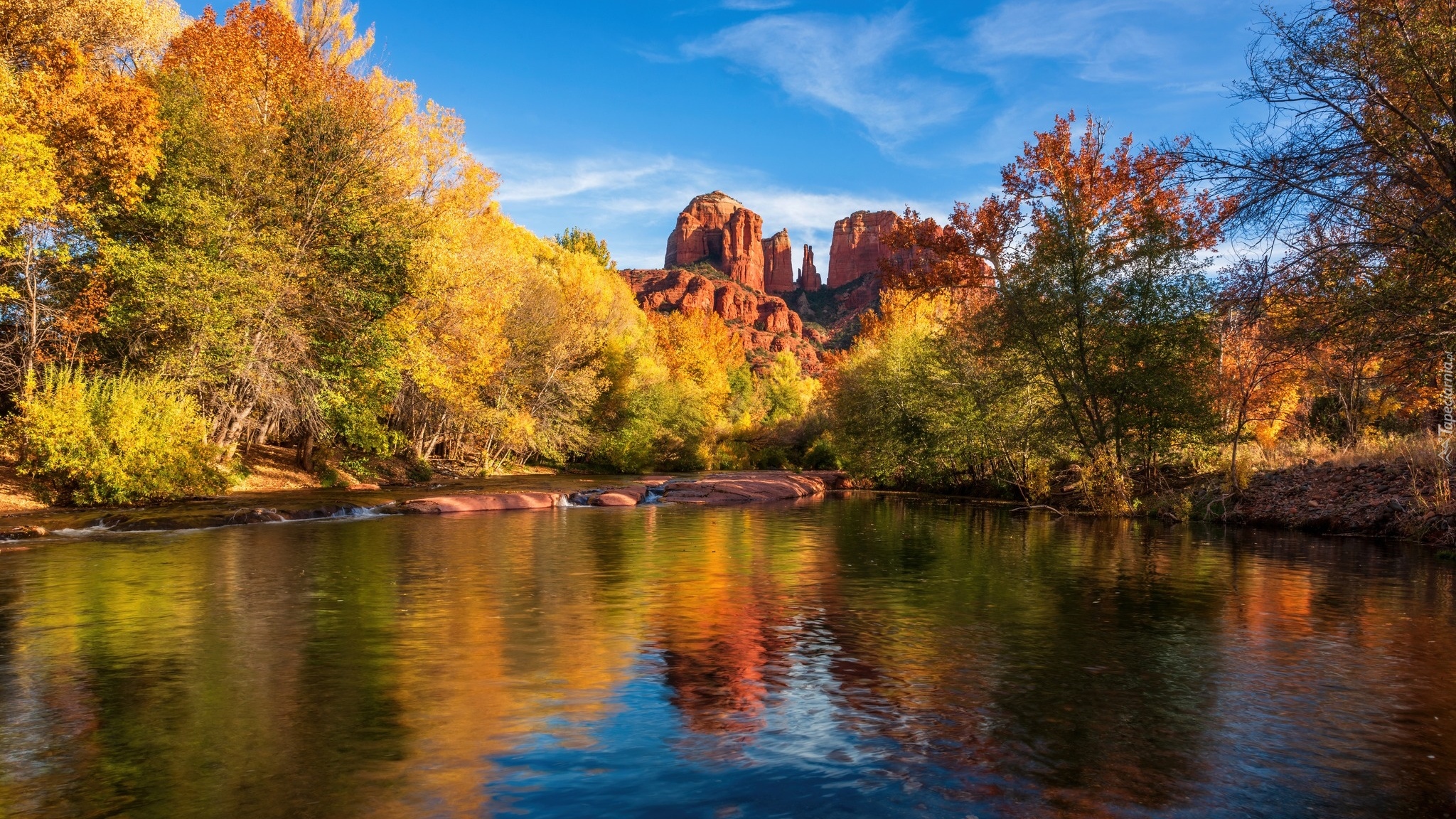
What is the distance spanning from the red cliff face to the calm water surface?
151695 mm

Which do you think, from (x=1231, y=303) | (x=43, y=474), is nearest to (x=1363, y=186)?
(x=1231, y=303)

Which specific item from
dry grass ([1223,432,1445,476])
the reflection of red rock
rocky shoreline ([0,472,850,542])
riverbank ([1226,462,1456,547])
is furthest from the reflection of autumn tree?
rocky shoreline ([0,472,850,542])

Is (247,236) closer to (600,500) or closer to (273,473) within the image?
(273,473)

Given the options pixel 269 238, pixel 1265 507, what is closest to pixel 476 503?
pixel 269 238

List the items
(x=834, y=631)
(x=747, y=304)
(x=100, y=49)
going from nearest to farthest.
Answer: (x=834, y=631) → (x=100, y=49) → (x=747, y=304)

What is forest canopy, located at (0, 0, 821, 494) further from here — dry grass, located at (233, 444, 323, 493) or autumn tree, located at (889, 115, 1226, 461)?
autumn tree, located at (889, 115, 1226, 461)

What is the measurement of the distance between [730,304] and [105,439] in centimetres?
16013

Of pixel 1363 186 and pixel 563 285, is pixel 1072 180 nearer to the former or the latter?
pixel 1363 186

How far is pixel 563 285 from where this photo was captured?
50125 mm

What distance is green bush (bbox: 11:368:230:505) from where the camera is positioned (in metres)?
21.1

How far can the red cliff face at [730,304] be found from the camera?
6668 inches

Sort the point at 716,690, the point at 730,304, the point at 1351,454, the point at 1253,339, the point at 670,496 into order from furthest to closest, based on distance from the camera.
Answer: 1. the point at 730,304
2. the point at 670,496
3. the point at 1351,454
4. the point at 1253,339
5. the point at 716,690

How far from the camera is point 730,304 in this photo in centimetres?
17938

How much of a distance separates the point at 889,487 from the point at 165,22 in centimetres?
3930
